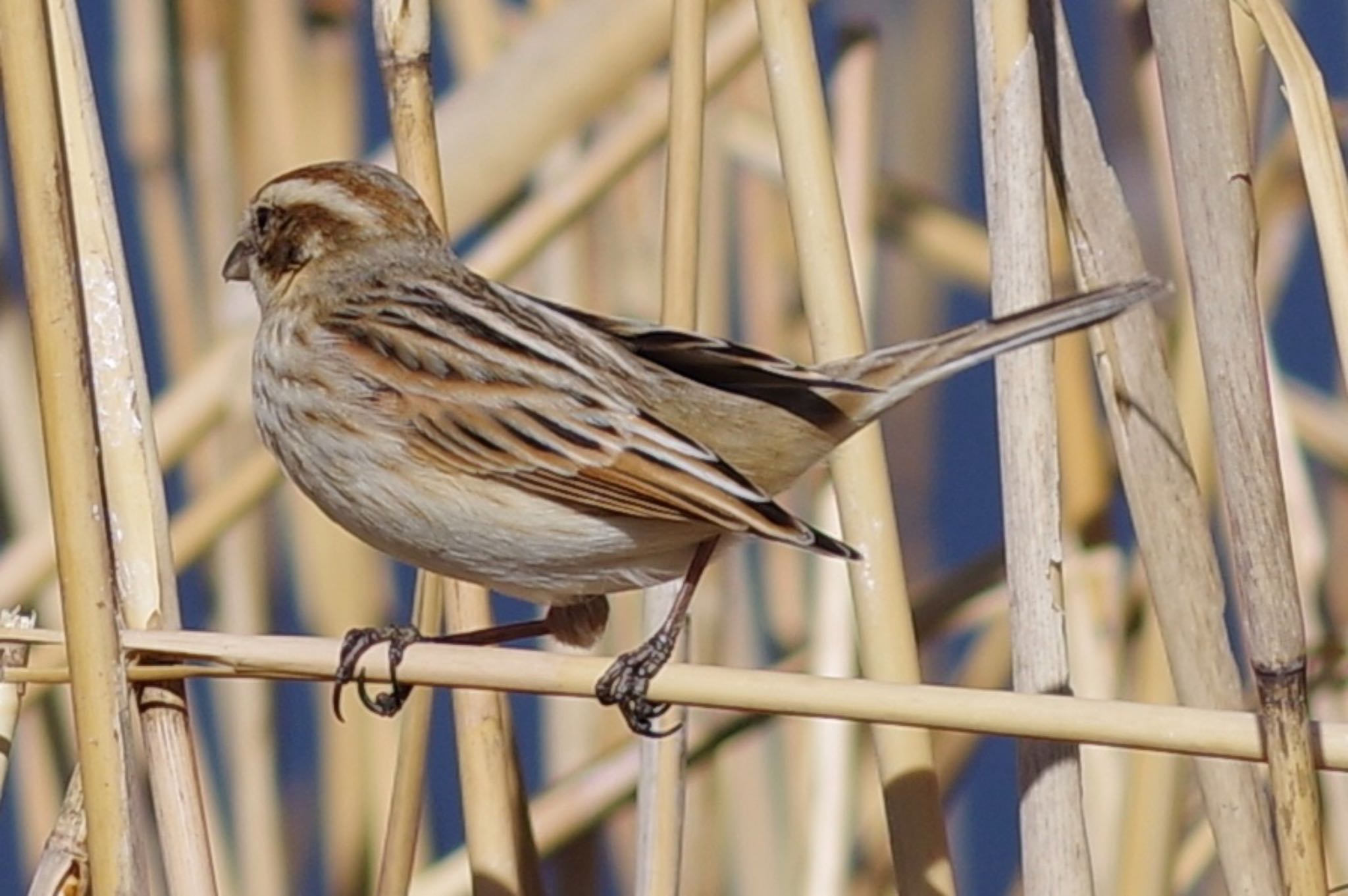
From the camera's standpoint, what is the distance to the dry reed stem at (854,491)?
1.80 meters

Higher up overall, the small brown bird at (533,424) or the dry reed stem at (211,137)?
the dry reed stem at (211,137)

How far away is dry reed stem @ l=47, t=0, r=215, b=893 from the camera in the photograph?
165cm

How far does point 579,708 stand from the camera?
3221 millimetres

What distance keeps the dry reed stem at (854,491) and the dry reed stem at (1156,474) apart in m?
0.21

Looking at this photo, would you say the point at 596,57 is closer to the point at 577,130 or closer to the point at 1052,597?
the point at 577,130

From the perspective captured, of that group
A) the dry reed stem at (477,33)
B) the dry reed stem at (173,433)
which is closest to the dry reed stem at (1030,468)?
the dry reed stem at (173,433)

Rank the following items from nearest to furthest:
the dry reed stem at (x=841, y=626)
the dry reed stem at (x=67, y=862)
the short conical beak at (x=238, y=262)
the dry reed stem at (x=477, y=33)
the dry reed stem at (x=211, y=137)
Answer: the dry reed stem at (x=67, y=862)
the short conical beak at (x=238, y=262)
the dry reed stem at (x=841, y=626)
the dry reed stem at (x=477, y=33)
the dry reed stem at (x=211, y=137)

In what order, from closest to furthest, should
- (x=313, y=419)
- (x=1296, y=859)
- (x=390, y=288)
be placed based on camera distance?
(x=1296, y=859) < (x=313, y=419) < (x=390, y=288)

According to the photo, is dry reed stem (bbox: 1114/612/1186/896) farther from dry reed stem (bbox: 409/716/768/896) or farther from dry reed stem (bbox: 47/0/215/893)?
dry reed stem (bbox: 47/0/215/893)

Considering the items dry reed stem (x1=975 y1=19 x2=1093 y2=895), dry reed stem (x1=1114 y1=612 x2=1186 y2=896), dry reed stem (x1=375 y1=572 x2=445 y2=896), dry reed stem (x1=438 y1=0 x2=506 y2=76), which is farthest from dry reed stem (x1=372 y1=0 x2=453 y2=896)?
dry reed stem (x1=438 y1=0 x2=506 y2=76)

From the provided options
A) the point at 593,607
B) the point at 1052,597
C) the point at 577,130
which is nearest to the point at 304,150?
the point at 577,130

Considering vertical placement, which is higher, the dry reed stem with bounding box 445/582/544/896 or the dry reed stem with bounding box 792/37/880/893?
the dry reed stem with bounding box 792/37/880/893

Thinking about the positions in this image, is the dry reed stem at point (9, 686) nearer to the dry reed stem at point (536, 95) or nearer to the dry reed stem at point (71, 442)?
the dry reed stem at point (71, 442)

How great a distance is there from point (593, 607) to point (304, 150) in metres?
1.22
